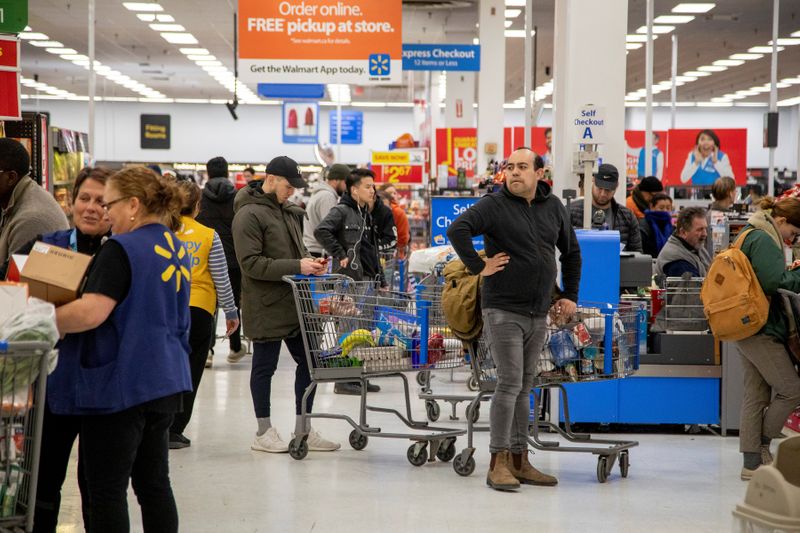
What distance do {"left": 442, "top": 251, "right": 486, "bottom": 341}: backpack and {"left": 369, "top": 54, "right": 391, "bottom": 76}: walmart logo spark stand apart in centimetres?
581

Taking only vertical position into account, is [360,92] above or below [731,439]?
above

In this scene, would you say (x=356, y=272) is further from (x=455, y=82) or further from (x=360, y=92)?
(x=360, y=92)

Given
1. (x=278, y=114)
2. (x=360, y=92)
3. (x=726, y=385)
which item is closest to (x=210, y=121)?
(x=278, y=114)

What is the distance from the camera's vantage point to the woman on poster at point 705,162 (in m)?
16.2

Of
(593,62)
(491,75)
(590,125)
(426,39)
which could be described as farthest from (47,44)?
(590,125)

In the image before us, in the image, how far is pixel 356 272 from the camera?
335 inches

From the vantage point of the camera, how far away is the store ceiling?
1816 cm

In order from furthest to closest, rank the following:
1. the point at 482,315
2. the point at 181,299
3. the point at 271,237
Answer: the point at 271,237 → the point at 482,315 → the point at 181,299

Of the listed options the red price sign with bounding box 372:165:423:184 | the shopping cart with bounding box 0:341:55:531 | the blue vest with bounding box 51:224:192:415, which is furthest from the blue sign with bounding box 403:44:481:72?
the shopping cart with bounding box 0:341:55:531

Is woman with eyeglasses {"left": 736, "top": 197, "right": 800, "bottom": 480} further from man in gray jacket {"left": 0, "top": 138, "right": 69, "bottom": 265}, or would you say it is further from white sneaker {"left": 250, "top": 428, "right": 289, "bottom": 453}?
man in gray jacket {"left": 0, "top": 138, "right": 69, "bottom": 265}

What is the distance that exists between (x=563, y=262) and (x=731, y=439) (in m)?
2.10

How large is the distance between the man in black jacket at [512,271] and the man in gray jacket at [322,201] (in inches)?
186

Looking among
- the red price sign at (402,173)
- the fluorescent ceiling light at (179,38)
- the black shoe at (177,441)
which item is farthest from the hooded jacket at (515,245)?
the fluorescent ceiling light at (179,38)

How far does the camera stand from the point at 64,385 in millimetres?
3240
